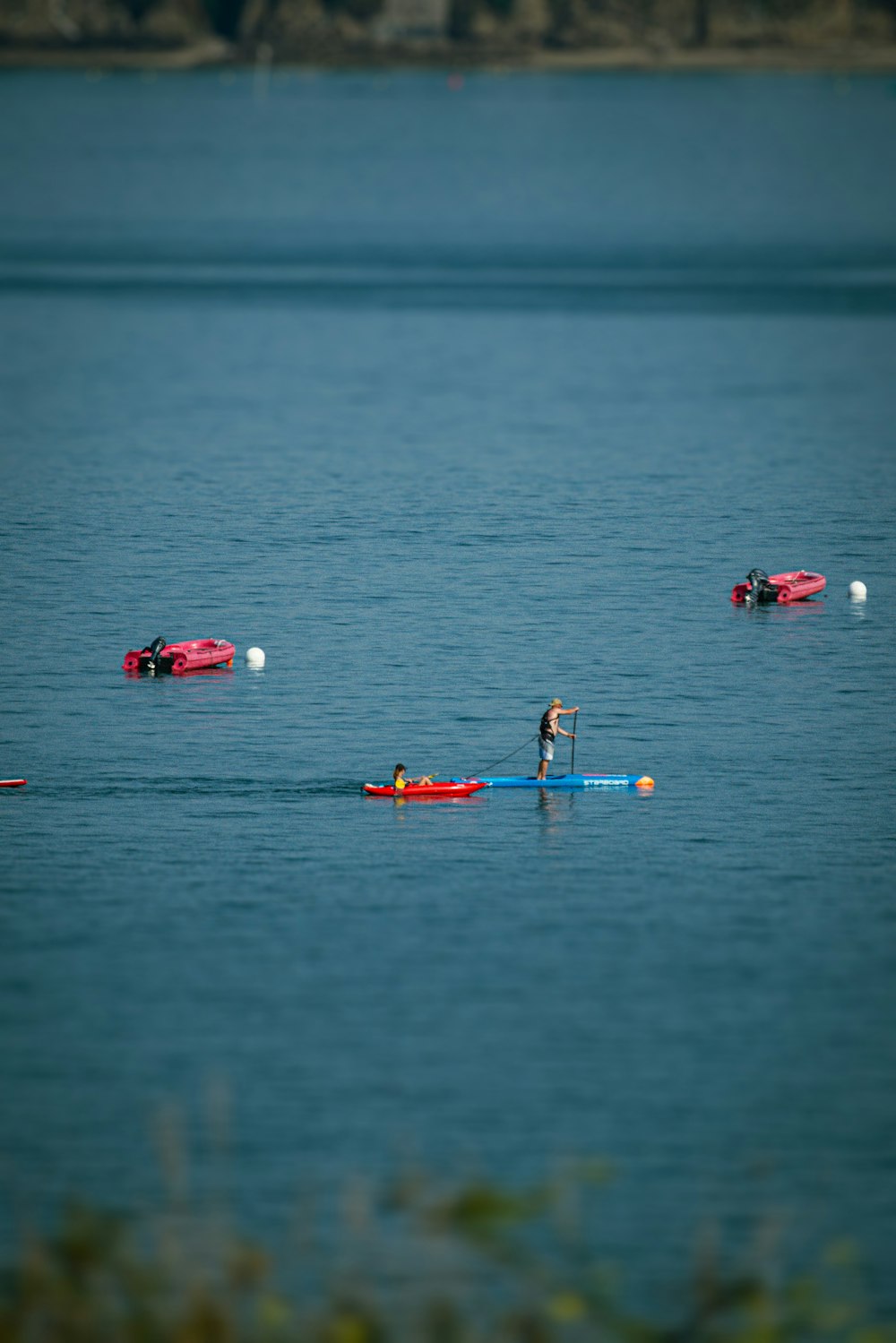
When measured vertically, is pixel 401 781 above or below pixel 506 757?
below

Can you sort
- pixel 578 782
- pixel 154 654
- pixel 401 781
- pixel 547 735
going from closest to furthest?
pixel 401 781 → pixel 578 782 → pixel 547 735 → pixel 154 654

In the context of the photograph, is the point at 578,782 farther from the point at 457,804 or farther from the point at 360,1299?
the point at 360,1299

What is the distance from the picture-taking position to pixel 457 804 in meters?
52.5

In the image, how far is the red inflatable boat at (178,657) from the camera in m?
63.8

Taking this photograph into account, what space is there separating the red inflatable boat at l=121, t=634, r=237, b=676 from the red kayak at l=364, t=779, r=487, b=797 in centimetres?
1310

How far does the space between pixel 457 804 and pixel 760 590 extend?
23452mm

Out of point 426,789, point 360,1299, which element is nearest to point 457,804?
point 426,789

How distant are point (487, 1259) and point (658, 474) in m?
70.0

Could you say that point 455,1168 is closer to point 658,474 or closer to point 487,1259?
point 487,1259

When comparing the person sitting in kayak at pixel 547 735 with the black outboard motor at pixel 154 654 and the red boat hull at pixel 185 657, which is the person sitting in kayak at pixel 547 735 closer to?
the red boat hull at pixel 185 657

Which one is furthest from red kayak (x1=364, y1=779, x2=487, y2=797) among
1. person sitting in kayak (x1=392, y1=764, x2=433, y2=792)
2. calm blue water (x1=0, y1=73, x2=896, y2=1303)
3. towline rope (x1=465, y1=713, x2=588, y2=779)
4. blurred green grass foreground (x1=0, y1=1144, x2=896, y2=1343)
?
blurred green grass foreground (x1=0, y1=1144, x2=896, y2=1343)

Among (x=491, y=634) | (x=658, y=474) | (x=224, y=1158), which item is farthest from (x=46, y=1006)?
(x=658, y=474)

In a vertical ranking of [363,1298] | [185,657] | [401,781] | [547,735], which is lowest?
[363,1298]

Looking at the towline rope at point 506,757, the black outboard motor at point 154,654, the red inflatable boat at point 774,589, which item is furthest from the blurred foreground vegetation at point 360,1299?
the red inflatable boat at point 774,589
